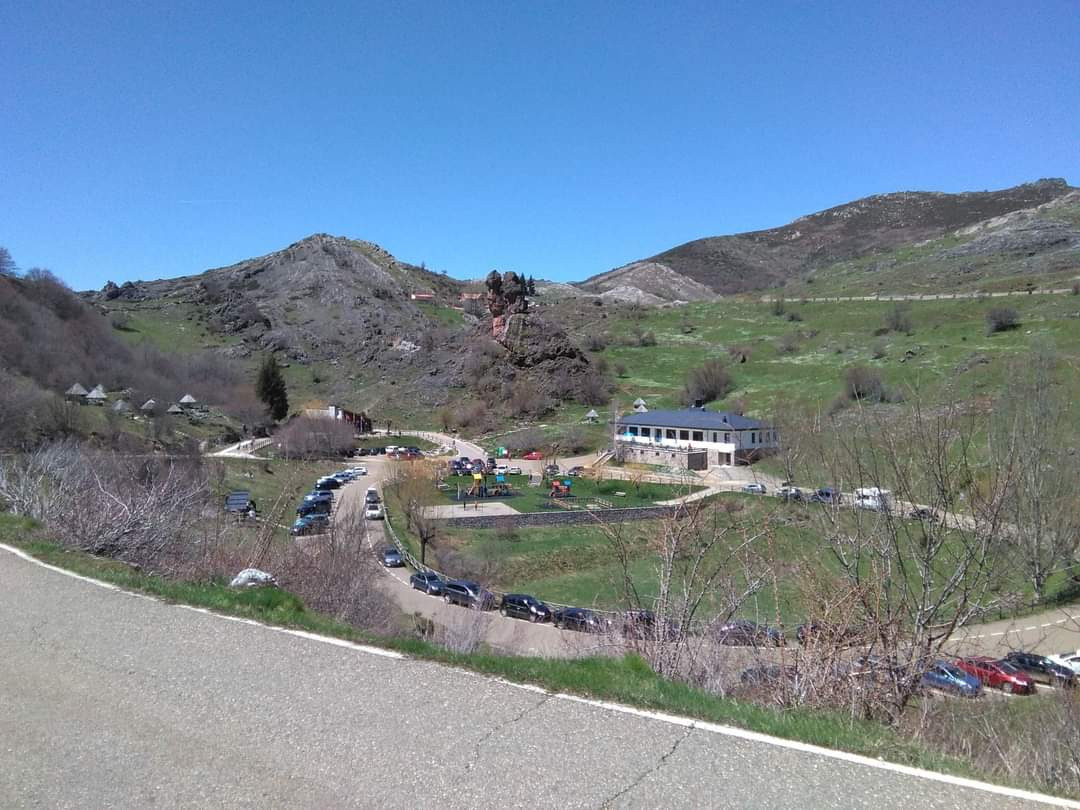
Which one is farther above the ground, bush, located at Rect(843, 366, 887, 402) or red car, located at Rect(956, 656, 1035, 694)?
bush, located at Rect(843, 366, 887, 402)

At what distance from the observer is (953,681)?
24.9 feet

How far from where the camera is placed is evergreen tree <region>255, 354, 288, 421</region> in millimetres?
59781

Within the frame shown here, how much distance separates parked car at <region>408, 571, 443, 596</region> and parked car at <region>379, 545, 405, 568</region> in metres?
2.05

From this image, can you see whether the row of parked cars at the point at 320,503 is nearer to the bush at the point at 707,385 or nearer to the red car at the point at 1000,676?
the red car at the point at 1000,676

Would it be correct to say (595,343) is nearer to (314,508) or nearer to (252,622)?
(314,508)

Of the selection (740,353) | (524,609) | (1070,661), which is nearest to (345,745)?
(1070,661)

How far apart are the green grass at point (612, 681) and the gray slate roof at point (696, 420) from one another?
119 feet

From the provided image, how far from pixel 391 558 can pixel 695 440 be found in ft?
79.8

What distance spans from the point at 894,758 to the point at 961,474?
451 cm

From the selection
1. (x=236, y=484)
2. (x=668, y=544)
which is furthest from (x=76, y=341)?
(x=668, y=544)

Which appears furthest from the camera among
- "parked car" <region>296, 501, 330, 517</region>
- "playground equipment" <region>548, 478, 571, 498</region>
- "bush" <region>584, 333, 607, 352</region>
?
"bush" <region>584, 333, 607, 352</region>

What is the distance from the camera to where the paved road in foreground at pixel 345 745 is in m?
3.79

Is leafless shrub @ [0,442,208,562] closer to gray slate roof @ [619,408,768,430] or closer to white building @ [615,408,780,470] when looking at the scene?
white building @ [615,408,780,470]

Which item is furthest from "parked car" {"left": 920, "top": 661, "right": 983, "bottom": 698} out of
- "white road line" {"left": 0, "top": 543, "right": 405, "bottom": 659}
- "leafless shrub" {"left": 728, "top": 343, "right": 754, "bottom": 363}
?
"leafless shrub" {"left": 728, "top": 343, "right": 754, "bottom": 363}
